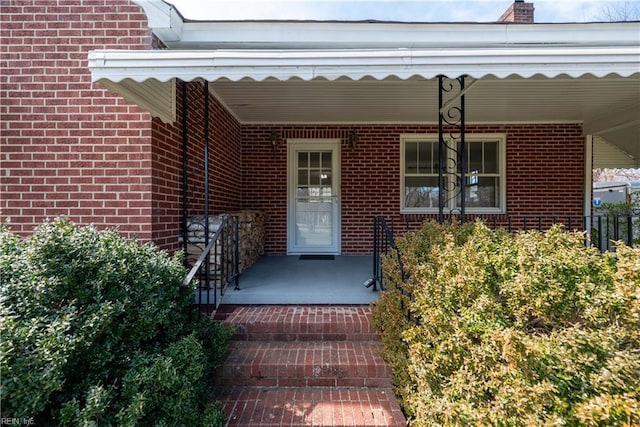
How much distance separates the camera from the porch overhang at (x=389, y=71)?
2.65 meters

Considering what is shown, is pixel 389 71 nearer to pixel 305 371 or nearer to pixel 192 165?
pixel 305 371

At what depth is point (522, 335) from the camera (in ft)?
5.17

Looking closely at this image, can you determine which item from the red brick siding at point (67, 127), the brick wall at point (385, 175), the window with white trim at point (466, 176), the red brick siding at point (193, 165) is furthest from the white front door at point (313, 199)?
the red brick siding at point (67, 127)

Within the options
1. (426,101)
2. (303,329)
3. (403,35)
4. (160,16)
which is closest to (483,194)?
(426,101)

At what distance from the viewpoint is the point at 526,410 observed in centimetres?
148

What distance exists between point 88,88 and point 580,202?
8.08 metres

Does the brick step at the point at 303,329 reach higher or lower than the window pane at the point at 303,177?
lower

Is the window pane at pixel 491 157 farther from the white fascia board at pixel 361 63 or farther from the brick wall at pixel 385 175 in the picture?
the white fascia board at pixel 361 63

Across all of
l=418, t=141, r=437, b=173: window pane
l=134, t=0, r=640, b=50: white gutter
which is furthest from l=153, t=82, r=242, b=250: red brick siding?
l=418, t=141, r=437, b=173: window pane

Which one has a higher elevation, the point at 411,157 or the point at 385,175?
the point at 411,157

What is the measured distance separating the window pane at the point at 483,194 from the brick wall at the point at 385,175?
0.27 m

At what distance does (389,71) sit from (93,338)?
2.76 metres

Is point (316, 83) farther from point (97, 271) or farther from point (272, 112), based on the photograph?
point (97, 271)

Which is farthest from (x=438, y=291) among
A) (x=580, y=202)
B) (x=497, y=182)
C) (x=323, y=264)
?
(x=580, y=202)
